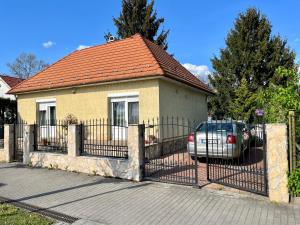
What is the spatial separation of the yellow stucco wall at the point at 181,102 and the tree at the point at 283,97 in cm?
577

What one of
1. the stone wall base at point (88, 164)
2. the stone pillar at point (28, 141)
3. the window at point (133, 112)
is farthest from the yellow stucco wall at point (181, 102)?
the stone pillar at point (28, 141)

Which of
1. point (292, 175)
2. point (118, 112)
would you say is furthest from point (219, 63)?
point (292, 175)

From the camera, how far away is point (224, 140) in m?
9.09

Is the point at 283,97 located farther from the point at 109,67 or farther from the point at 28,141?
the point at 109,67

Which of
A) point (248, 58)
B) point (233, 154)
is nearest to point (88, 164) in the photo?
point (233, 154)

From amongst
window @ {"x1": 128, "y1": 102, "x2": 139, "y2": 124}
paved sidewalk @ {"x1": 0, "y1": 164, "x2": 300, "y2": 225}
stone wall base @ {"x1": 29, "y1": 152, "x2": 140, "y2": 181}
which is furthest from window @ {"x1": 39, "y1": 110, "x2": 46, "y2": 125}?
paved sidewalk @ {"x1": 0, "y1": 164, "x2": 300, "y2": 225}

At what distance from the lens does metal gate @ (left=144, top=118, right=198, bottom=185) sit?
26.5ft

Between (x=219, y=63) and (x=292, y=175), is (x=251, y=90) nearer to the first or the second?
(x=219, y=63)

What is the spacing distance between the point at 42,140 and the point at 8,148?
1521mm

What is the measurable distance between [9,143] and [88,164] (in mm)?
4435

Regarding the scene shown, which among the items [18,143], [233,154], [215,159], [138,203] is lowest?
[138,203]

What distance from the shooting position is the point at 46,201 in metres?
6.45

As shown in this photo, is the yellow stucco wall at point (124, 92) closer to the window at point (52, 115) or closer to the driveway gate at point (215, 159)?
the window at point (52, 115)

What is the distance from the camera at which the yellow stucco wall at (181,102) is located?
12.9m
